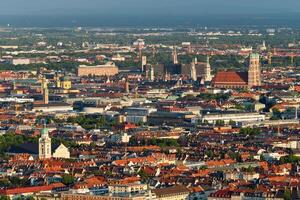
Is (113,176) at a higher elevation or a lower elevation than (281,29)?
higher

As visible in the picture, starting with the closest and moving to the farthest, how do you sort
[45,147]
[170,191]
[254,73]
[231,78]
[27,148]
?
[170,191] → [45,147] → [27,148] → [231,78] → [254,73]

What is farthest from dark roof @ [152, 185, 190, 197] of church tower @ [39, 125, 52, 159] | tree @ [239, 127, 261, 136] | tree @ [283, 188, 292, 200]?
tree @ [239, 127, 261, 136]

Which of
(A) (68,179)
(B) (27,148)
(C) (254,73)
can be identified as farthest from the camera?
(C) (254,73)

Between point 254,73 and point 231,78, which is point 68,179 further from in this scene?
point 254,73

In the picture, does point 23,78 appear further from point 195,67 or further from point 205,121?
point 205,121

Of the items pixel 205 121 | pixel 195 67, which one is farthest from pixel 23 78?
pixel 205 121

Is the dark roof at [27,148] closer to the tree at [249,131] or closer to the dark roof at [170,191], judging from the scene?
the tree at [249,131]

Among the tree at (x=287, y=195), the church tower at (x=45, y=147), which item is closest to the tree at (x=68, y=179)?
the tree at (x=287, y=195)

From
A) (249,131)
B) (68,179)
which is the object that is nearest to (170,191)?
(68,179)
